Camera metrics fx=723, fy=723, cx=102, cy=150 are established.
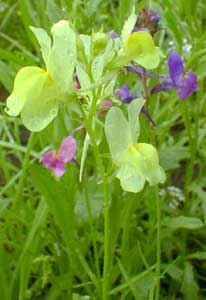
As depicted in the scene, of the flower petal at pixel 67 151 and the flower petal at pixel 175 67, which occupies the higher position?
the flower petal at pixel 175 67

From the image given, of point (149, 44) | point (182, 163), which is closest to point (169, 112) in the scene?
point (182, 163)

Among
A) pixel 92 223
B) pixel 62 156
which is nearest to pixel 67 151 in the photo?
pixel 62 156

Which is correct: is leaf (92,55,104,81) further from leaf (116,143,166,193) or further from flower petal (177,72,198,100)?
flower petal (177,72,198,100)

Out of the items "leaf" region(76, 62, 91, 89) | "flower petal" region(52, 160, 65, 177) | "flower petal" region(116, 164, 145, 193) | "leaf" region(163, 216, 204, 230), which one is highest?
"leaf" region(76, 62, 91, 89)

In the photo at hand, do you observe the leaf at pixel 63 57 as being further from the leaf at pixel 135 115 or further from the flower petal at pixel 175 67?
the flower petal at pixel 175 67

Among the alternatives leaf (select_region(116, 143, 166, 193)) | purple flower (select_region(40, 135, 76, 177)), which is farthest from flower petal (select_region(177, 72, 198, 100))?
leaf (select_region(116, 143, 166, 193))

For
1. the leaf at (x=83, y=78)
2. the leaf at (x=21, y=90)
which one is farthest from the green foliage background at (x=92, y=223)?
the leaf at (x=21, y=90)

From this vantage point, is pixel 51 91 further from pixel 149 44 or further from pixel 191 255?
pixel 191 255

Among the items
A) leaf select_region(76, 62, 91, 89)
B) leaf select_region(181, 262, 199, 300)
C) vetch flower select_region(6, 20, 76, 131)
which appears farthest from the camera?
leaf select_region(181, 262, 199, 300)
